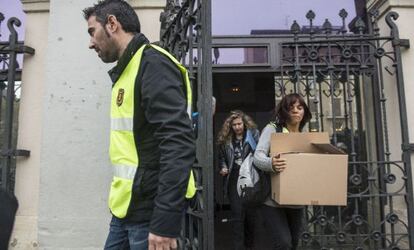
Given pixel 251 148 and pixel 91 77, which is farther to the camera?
pixel 251 148

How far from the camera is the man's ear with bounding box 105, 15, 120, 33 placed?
2.29 meters

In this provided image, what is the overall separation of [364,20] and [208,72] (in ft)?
12.2

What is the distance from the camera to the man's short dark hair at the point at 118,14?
90.4 inches

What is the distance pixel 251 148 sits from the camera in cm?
463

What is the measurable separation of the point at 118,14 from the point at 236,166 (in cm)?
342

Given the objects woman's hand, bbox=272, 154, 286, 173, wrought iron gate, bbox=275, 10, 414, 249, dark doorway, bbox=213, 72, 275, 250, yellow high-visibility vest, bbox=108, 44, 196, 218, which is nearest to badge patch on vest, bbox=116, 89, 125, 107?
yellow high-visibility vest, bbox=108, 44, 196, 218

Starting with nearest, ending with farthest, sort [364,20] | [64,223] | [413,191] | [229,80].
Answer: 1. [64,223]
2. [413,191]
3. [364,20]
4. [229,80]

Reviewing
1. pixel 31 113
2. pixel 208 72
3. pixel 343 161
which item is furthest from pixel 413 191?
pixel 31 113

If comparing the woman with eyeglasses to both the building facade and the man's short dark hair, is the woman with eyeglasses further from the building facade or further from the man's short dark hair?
the man's short dark hair

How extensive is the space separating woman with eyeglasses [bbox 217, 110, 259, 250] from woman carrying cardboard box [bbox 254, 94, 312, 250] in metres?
1.29

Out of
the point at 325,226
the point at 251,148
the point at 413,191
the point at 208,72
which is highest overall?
the point at 208,72

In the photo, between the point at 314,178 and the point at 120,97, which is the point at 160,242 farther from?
the point at 314,178

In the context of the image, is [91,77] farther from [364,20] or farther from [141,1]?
[364,20]

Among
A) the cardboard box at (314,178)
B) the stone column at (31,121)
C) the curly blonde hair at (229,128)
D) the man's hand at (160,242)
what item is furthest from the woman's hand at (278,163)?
the stone column at (31,121)
